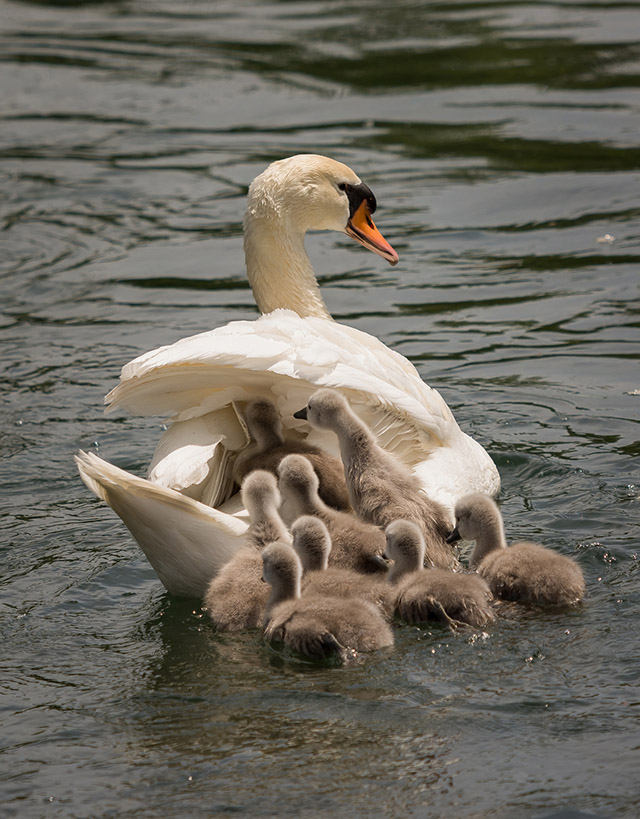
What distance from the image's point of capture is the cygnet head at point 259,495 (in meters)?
5.31

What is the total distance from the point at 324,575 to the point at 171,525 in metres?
0.64

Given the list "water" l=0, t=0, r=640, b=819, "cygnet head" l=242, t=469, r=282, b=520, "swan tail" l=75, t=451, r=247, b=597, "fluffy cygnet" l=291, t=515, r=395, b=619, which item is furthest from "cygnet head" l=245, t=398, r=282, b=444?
"water" l=0, t=0, r=640, b=819

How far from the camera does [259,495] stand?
532cm

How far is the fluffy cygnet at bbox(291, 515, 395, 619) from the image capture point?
16.4ft

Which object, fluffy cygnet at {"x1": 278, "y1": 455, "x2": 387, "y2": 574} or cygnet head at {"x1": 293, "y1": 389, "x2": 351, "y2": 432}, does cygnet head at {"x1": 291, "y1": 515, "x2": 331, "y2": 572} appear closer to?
fluffy cygnet at {"x1": 278, "y1": 455, "x2": 387, "y2": 574}

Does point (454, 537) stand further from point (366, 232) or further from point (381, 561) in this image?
point (366, 232)

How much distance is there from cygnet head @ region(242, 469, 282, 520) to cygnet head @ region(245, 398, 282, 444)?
1.50 feet

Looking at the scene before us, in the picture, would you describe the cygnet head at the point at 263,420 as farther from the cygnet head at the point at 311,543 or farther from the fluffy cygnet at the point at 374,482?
the cygnet head at the point at 311,543

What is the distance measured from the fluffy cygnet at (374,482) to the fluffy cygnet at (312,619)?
655 millimetres

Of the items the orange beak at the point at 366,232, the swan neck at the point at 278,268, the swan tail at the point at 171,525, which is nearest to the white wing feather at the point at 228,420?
the swan tail at the point at 171,525

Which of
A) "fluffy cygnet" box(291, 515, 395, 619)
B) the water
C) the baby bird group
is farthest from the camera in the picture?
"fluffy cygnet" box(291, 515, 395, 619)

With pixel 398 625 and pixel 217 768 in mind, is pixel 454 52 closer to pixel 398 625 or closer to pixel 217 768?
pixel 398 625

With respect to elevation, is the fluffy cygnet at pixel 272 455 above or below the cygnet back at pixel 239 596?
above

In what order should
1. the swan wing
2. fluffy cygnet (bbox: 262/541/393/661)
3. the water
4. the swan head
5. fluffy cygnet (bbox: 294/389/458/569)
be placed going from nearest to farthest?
the water < fluffy cygnet (bbox: 262/541/393/661) < the swan wing < fluffy cygnet (bbox: 294/389/458/569) < the swan head
